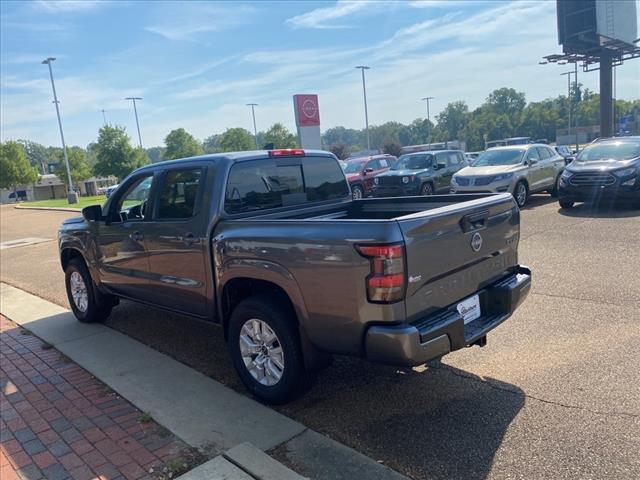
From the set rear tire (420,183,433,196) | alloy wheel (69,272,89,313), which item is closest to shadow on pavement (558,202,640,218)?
rear tire (420,183,433,196)

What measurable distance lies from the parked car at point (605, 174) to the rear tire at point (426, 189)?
4.73m

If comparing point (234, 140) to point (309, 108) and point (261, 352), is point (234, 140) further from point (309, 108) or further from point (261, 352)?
point (261, 352)

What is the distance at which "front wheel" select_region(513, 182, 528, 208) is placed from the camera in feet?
45.3

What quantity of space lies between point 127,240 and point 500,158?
39.5 feet

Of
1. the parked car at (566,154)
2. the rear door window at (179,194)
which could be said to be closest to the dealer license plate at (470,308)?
the rear door window at (179,194)

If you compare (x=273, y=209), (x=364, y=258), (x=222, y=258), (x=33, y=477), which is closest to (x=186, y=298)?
(x=222, y=258)

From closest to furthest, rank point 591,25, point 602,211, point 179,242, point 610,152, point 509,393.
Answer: point 509,393, point 179,242, point 602,211, point 610,152, point 591,25

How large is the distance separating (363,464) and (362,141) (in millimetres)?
177132

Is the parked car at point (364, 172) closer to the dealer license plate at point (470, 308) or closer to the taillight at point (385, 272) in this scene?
the dealer license plate at point (470, 308)

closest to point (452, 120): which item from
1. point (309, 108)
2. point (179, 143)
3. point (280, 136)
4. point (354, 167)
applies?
point (280, 136)

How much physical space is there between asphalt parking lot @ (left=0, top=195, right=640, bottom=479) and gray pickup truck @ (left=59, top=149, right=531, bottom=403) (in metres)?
0.52

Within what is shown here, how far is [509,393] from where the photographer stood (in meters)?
3.83

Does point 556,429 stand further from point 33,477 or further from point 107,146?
point 107,146

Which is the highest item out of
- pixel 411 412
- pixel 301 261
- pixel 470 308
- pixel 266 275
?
pixel 301 261
